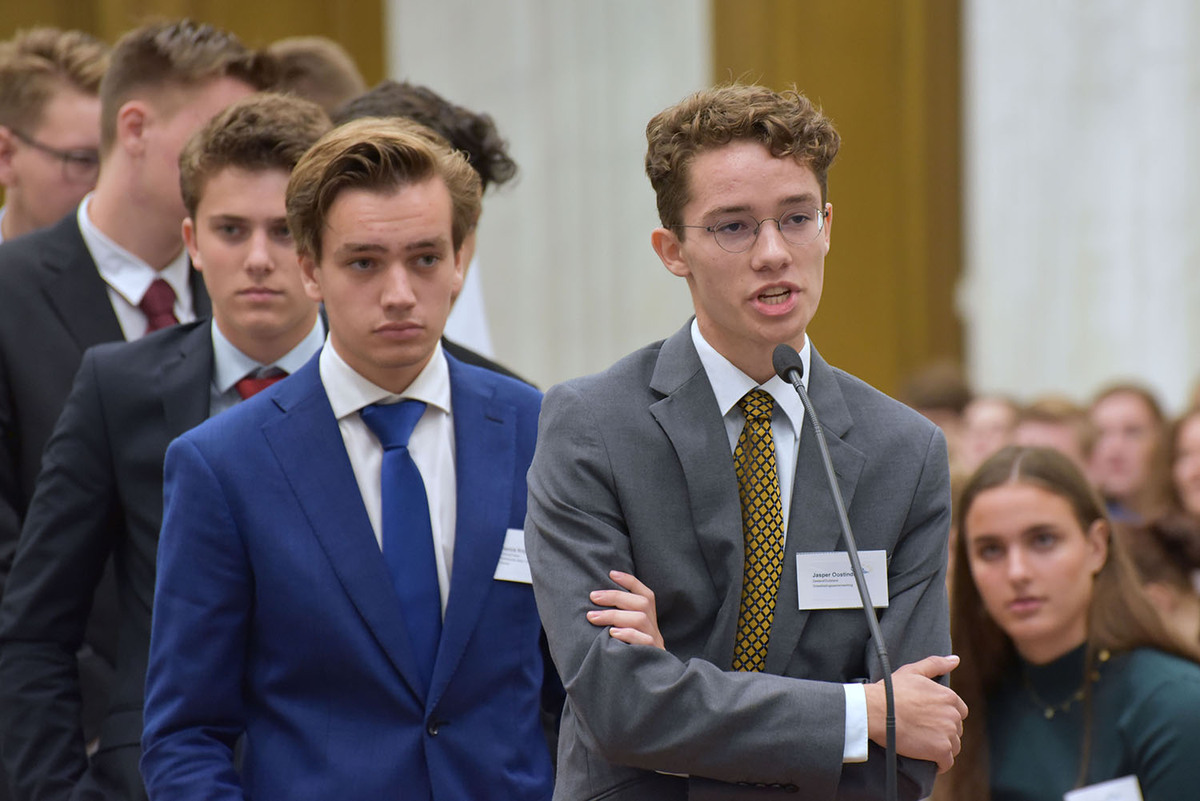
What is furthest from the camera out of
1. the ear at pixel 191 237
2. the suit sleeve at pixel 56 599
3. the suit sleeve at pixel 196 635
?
the ear at pixel 191 237

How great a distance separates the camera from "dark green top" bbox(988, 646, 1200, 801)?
3.20 meters

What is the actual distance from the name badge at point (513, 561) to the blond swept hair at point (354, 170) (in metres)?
0.48

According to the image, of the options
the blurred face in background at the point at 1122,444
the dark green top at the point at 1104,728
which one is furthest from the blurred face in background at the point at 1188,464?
the dark green top at the point at 1104,728

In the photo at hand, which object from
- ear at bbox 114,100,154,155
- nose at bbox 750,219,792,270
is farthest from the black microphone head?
ear at bbox 114,100,154,155

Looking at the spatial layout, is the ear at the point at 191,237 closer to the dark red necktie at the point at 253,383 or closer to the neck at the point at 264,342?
the neck at the point at 264,342

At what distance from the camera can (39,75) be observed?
12.3 ft

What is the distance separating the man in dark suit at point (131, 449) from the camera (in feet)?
8.20

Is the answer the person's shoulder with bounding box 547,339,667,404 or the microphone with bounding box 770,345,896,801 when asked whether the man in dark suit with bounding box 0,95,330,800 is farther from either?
the microphone with bounding box 770,345,896,801

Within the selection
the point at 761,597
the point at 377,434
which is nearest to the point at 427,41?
the point at 377,434

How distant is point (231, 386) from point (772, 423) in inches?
42.5

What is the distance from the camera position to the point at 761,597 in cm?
196

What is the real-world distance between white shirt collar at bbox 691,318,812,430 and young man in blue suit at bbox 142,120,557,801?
0.45m

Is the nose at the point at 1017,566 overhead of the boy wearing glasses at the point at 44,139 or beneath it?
beneath

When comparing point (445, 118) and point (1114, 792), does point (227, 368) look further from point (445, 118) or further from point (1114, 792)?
point (1114, 792)
